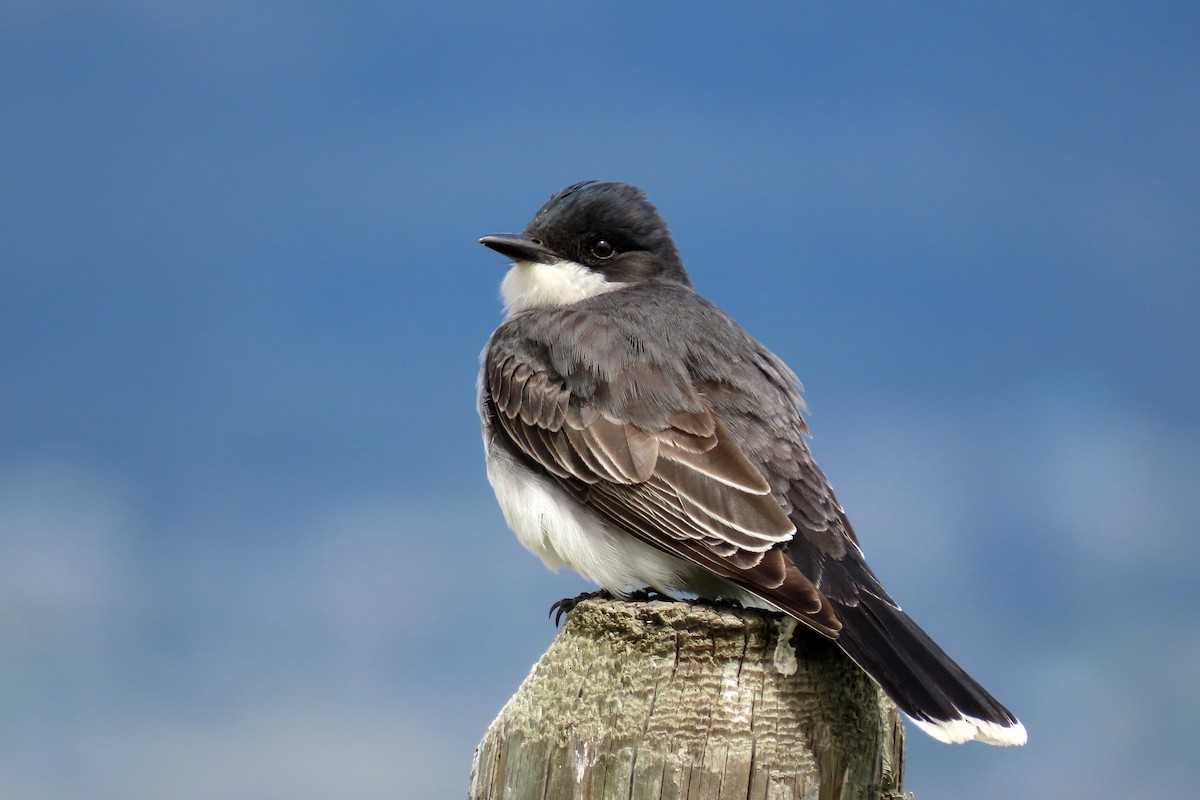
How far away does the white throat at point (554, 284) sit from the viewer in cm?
714

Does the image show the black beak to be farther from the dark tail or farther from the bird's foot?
the dark tail

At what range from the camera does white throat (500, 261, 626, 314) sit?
7.14 meters

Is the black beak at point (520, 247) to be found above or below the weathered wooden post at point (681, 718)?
above

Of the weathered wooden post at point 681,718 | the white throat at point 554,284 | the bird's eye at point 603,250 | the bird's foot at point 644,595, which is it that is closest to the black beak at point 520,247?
the white throat at point 554,284

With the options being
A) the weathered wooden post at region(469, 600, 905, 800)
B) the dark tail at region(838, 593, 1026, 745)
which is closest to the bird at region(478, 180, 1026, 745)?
the dark tail at region(838, 593, 1026, 745)

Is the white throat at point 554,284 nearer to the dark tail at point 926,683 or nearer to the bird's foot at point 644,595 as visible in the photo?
the bird's foot at point 644,595

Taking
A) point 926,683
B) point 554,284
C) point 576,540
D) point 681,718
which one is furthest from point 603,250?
point 681,718

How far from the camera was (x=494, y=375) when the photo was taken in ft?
21.3

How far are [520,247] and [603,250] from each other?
0.52 metres

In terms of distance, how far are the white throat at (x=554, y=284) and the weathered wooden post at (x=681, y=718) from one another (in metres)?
3.10

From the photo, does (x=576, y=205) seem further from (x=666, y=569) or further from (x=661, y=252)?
(x=666, y=569)

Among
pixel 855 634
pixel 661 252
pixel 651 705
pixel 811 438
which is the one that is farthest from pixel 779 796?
pixel 661 252

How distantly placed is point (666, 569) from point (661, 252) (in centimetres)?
261

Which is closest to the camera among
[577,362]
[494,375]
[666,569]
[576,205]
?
[666,569]
